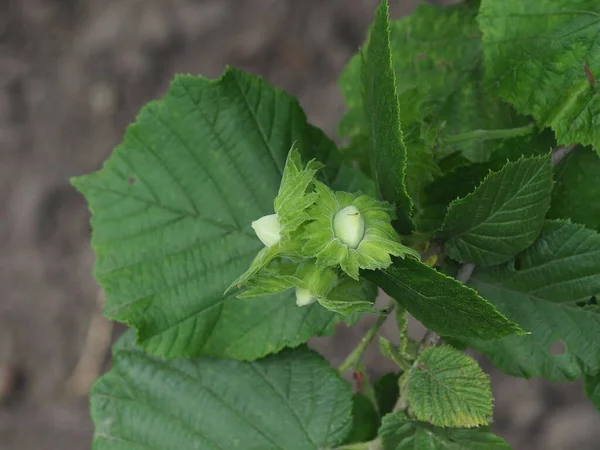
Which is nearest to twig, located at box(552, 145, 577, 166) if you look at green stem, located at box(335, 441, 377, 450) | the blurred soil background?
green stem, located at box(335, 441, 377, 450)

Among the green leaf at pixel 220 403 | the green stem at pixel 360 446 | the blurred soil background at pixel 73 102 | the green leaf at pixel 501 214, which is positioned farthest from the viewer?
the blurred soil background at pixel 73 102

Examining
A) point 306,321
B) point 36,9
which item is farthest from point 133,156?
point 36,9

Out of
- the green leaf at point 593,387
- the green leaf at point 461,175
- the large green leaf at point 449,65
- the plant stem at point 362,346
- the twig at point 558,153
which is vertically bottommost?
the green leaf at point 593,387

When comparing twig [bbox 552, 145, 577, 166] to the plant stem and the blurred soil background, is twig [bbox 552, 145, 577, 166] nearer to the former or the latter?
the plant stem

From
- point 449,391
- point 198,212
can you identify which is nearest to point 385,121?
point 449,391

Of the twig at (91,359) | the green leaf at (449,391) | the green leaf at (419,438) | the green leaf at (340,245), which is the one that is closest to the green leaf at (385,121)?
the green leaf at (340,245)

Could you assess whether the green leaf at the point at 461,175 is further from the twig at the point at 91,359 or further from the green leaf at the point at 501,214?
the twig at the point at 91,359

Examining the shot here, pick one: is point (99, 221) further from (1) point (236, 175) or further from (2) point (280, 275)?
(2) point (280, 275)

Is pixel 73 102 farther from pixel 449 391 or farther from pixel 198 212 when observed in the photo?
pixel 449 391

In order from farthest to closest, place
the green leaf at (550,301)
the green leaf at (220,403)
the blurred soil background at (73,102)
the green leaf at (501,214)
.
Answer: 1. the blurred soil background at (73,102)
2. the green leaf at (220,403)
3. the green leaf at (550,301)
4. the green leaf at (501,214)
